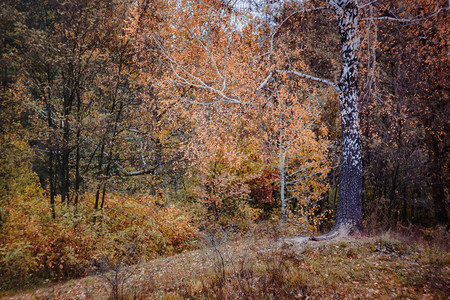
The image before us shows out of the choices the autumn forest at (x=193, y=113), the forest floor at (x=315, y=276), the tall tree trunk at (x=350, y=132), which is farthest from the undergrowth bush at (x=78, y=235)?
the tall tree trunk at (x=350, y=132)

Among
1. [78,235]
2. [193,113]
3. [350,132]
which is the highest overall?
[193,113]

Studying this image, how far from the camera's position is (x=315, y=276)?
4277mm

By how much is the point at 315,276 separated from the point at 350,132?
376cm

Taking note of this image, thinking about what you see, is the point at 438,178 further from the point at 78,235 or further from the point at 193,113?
the point at 78,235

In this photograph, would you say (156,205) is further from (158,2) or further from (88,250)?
(158,2)

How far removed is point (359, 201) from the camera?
20.5 feet

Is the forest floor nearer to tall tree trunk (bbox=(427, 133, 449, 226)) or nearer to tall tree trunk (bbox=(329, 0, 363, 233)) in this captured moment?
tall tree trunk (bbox=(329, 0, 363, 233))

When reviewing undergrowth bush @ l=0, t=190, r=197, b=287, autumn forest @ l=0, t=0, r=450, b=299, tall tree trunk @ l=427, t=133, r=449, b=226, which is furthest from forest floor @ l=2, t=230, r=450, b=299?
tall tree trunk @ l=427, t=133, r=449, b=226

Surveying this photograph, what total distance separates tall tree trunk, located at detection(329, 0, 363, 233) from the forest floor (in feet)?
2.22

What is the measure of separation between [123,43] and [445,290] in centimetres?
1200

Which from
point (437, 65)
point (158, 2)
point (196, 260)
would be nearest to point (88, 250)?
point (196, 260)

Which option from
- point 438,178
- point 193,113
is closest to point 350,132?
point 193,113

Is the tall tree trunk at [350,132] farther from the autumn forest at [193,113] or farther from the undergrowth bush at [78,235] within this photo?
the undergrowth bush at [78,235]

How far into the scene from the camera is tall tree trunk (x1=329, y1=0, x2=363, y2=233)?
20.4ft
